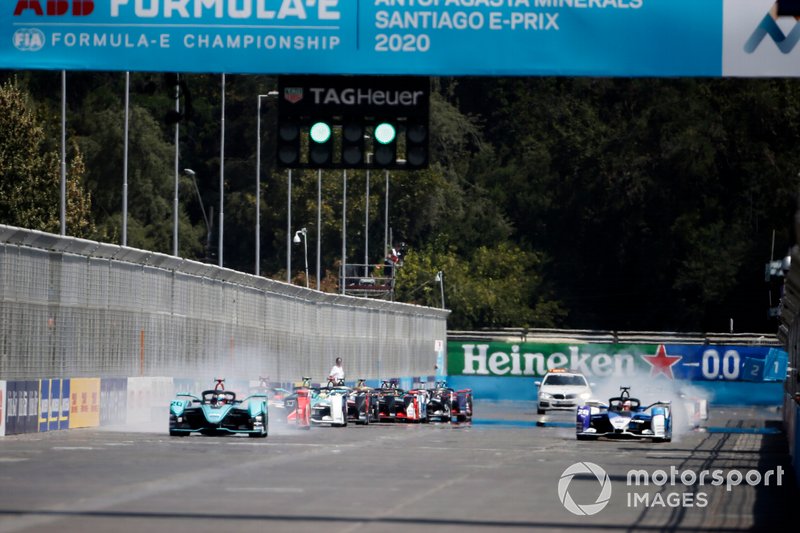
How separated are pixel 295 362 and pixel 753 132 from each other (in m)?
55.1

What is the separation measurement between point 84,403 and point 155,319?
7.36 metres

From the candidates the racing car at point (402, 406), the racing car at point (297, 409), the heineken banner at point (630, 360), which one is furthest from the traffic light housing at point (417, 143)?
the heineken banner at point (630, 360)

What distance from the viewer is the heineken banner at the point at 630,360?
253 feet

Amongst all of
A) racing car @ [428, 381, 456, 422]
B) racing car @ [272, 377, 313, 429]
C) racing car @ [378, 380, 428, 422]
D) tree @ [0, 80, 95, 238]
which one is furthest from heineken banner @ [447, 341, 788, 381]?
racing car @ [272, 377, 313, 429]

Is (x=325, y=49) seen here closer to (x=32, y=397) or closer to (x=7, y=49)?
(x=7, y=49)

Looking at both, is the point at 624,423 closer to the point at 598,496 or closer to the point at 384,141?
the point at 598,496

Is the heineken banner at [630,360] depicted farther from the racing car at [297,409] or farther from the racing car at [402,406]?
the racing car at [297,409]

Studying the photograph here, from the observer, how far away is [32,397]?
32.8 metres

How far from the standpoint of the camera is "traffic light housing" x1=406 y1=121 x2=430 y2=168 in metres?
19.6

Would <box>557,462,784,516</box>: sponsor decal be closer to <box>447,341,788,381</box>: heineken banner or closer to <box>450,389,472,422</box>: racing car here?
<box>450,389,472,422</box>: racing car

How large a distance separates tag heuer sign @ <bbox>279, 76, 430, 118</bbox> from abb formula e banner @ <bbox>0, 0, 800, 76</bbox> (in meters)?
0.83

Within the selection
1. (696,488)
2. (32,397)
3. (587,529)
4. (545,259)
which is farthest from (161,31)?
(545,259)

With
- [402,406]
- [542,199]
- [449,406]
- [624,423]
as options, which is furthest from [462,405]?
[542,199]

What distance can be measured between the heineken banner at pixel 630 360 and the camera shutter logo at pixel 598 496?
1981 inches
